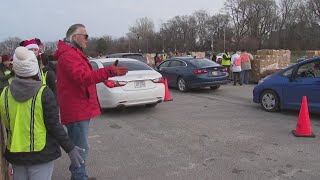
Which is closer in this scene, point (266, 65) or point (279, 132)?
point (279, 132)

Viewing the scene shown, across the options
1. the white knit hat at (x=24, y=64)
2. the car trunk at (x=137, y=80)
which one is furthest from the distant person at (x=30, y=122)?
the car trunk at (x=137, y=80)

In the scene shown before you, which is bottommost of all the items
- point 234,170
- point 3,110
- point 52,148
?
point 234,170

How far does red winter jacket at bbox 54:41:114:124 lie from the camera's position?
13.4 ft

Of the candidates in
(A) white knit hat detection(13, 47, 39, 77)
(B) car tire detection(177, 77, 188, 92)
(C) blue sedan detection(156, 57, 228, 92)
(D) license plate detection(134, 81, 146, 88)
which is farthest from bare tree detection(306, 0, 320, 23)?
(A) white knit hat detection(13, 47, 39, 77)

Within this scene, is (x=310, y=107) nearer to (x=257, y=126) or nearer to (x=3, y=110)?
(x=257, y=126)

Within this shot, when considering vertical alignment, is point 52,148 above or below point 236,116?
above

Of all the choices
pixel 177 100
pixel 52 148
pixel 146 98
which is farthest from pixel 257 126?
pixel 52 148

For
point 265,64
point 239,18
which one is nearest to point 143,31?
point 239,18

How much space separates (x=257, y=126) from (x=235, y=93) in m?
5.96

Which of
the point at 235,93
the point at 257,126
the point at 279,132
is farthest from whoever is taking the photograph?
the point at 235,93

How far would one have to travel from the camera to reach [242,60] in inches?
674

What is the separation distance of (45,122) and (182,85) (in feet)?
39.6

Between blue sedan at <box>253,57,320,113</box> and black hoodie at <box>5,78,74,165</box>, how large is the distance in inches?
275

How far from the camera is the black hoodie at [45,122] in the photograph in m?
3.02
